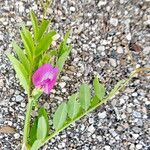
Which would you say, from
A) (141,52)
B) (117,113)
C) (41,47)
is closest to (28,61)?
(41,47)

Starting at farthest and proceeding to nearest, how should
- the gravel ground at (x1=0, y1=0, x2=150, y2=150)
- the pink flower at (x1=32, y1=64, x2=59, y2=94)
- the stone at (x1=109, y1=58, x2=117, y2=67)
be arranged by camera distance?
the stone at (x1=109, y1=58, x2=117, y2=67) < the gravel ground at (x1=0, y1=0, x2=150, y2=150) < the pink flower at (x1=32, y1=64, x2=59, y2=94)

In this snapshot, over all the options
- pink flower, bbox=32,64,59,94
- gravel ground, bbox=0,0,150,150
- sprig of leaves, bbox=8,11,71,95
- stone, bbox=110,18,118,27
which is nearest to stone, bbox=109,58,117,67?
gravel ground, bbox=0,0,150,150

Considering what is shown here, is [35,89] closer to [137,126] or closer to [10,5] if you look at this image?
[137,126]

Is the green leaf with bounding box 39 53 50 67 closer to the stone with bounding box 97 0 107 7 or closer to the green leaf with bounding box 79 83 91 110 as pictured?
the green leaf with bounding box 79 83 91 110

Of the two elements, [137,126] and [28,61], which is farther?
[137,126]

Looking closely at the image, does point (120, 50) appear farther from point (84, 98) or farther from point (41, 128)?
point (41, 128)

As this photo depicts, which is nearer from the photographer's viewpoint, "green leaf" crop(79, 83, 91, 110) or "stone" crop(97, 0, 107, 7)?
"green leaf" crop(79, 83, 91, 110)
